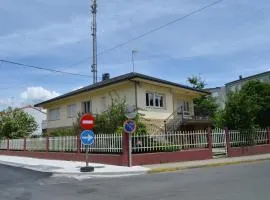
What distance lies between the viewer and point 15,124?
41.8m

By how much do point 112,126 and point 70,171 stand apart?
715 cm

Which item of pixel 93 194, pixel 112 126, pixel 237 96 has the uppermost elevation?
pixel 237 96

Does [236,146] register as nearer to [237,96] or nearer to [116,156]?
[237,96]

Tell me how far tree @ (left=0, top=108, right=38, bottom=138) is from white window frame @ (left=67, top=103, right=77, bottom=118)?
6.88 metres

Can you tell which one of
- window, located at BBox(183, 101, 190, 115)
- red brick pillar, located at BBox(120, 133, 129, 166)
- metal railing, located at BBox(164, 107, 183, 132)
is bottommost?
red brick pillar, located at BBox(120, 133, 129, 166)

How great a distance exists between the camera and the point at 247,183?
12.5 m

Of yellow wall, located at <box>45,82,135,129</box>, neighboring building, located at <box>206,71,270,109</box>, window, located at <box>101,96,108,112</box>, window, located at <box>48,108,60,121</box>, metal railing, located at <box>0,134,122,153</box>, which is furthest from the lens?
neighboring building, located at <box>206,71,270,109</box>

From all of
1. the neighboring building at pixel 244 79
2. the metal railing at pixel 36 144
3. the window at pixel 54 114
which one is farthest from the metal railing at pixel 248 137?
the neighboring building at pixel 244 79

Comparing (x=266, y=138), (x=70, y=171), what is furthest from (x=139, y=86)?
(x=70, y=171)

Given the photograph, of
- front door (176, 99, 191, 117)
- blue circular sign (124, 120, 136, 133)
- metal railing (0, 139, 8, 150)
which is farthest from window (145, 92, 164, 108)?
metal railing (0, 139, 8, 150)

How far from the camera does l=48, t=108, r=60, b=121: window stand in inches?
1593

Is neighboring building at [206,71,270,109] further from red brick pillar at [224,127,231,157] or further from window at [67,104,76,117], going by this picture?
red brick pillar at [224,127,231,157]

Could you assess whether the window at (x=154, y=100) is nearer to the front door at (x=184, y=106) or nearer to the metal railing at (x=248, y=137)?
the front door at (x=184, y=106)

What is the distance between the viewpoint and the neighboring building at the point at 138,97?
29453 millimetres
